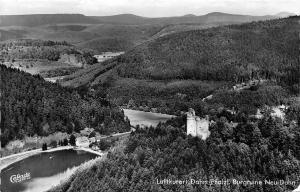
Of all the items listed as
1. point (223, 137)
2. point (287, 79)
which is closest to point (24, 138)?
point (223, 137)

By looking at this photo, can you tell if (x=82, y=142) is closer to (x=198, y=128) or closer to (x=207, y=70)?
(x=198, y=128)

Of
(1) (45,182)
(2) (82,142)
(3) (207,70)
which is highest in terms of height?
(2) (82,142)

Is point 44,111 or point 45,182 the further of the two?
point 44,111

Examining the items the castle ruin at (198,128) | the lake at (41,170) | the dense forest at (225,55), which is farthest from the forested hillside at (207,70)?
the castle ruin at (198,128)

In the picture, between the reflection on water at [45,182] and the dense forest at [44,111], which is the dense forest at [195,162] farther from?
the dense forest at [44,111]

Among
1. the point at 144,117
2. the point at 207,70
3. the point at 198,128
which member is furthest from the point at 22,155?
the point at 207,70
